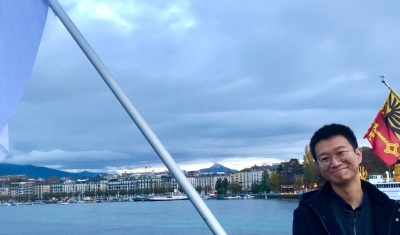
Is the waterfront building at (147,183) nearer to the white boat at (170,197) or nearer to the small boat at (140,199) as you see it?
the small boat at (140,199)

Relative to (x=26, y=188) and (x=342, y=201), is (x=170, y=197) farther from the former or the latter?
(x=342, y=201)

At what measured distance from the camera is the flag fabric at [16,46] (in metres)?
2.46

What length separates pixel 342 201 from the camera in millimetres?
1866

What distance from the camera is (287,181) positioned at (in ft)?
263

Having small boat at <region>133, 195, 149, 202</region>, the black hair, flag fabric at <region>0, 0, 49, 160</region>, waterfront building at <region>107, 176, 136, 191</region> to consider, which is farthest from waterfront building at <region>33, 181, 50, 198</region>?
the black hair

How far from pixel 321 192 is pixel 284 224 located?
3431 centimetres

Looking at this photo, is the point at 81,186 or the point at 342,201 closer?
the point at 342,201

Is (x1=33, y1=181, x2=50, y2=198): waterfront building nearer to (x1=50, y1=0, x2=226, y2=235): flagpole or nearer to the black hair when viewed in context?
(x1=50, y1=0, x2=226, y2=235): flagpole

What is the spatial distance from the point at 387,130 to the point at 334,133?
9443 mm

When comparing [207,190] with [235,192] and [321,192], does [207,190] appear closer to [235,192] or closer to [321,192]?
[235,192]

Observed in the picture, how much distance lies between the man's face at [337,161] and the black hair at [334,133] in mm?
12

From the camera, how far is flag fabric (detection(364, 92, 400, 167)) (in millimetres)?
10641

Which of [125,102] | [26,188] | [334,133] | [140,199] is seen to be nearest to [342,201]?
[334,133]

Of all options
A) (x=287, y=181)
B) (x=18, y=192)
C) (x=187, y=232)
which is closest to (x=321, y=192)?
(x=187, y=232)
